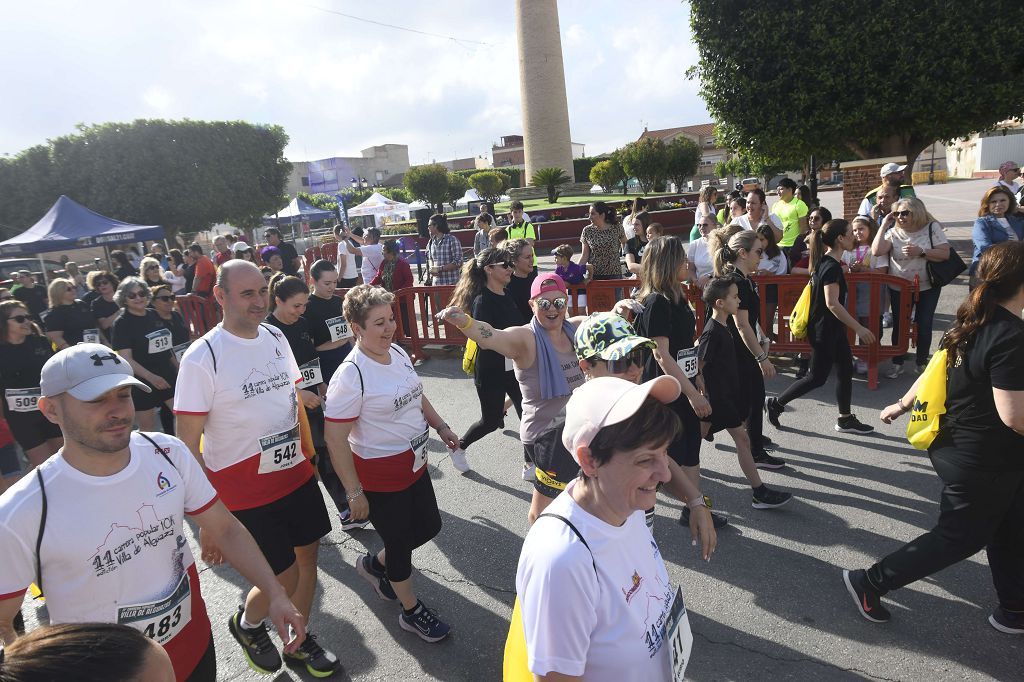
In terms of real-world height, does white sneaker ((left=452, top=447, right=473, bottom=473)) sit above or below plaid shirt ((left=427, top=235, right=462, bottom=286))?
below

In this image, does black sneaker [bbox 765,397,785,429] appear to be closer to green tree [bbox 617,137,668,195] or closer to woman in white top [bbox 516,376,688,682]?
woman in white top [bbox 516,376,688,682]

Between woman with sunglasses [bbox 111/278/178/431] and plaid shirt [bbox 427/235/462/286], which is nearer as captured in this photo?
woman with sunglasses [bbox 111/278/178/431]

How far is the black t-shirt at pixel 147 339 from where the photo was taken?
231 inches

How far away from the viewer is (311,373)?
16.7 ft

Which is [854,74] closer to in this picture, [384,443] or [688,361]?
[688,361]

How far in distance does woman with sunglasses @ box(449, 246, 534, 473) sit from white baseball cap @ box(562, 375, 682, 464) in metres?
3.48

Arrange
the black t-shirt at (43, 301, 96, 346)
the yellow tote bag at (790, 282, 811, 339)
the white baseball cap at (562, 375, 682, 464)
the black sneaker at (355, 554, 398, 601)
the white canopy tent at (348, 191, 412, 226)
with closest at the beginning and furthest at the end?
the white baseball cap at (562, 375, 682, 464) → the black sneaker at (355, 554, 398, 601) → the yellow tote bag at (790, 282, 811, 339) → the black t-shirt at (43, 301, 96, 346) → the white canopy tent at (348, 191, 412, 226)

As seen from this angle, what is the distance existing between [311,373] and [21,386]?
2.66m

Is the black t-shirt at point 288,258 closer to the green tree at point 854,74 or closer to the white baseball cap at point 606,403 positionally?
the green tree at point 854,74

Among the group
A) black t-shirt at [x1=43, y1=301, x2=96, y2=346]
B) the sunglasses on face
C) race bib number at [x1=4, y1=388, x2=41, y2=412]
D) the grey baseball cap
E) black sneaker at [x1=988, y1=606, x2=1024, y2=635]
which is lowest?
black sneaker at [x1=988, y1=606, x2=1024, y2=635]

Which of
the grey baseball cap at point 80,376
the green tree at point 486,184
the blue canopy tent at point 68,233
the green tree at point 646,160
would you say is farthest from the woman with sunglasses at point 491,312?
the green tree at point 486,184

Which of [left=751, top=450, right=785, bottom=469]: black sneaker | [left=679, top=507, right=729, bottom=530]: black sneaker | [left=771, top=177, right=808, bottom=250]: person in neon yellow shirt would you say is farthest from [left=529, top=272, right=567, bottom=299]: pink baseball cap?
[left=771, top=177, right=808, bottom=250]: person in neon yellow shirt

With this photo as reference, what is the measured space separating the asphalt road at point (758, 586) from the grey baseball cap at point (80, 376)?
2.11 m

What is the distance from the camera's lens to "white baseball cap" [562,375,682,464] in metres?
1.67
